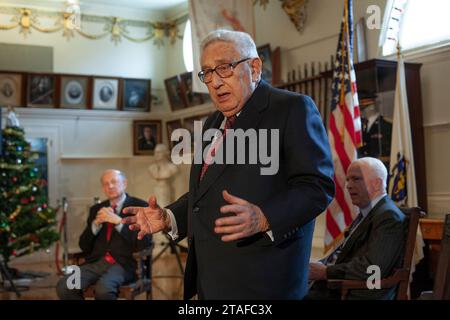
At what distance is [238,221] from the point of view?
1.92 m

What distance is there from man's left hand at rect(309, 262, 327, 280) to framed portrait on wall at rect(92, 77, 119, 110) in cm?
955

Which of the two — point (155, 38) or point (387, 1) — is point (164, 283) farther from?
point (155, 38)

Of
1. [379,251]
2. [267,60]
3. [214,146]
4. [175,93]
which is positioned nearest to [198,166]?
[214,146]

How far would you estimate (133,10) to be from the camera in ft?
42.7

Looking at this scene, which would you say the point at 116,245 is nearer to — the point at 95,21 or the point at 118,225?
the point at 118,225

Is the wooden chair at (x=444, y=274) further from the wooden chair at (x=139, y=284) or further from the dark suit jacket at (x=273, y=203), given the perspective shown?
the wooden chair at (x=139, y=284)

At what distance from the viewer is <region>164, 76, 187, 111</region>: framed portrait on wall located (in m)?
12.6

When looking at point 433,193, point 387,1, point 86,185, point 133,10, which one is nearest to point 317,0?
point 387,1

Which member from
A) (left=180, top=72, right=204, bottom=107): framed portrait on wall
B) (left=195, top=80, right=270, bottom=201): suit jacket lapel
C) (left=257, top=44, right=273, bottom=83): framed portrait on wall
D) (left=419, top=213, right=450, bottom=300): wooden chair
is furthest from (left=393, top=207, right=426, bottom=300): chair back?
(left=180, top=72, right=204, bottom=107): framed portrait on wall

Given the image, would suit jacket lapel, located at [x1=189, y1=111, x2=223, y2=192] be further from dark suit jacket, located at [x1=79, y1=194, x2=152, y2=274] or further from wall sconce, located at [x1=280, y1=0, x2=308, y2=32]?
wall sconce, located at [x1=280, y1=0, x2=308, y2=32]

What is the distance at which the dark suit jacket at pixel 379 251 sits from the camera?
3855mm

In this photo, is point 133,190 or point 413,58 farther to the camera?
point 133,190

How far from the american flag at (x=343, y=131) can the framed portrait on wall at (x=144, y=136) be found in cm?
753

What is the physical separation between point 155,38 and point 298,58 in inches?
207
